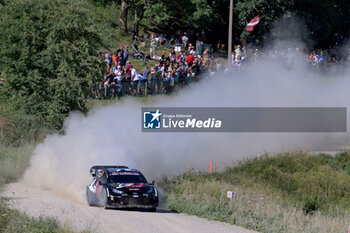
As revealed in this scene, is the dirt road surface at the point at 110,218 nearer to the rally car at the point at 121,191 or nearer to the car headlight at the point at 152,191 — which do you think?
the rally car at the point at 121,191

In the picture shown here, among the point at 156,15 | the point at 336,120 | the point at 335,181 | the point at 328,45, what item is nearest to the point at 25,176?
the point at 335,181

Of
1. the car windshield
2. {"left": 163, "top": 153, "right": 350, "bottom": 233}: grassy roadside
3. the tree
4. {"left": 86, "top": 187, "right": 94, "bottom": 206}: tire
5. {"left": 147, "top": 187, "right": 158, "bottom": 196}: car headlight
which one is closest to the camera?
{"left": 163, "top": 153, "right": 350, "bottom": 233}: grassy roadside

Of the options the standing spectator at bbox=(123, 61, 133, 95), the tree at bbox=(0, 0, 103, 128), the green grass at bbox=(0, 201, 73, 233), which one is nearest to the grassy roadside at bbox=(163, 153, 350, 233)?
the green grass at bbox=(0, 201, 73, 233)

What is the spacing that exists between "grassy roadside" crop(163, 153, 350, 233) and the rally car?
1.47 metres

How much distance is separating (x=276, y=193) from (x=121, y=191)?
8208mm

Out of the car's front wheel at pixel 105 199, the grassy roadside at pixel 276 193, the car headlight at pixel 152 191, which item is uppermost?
the car headlight at pixel 152 191

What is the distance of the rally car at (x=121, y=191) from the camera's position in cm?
2077

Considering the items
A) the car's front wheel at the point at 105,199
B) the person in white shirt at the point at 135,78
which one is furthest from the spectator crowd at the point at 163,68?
the car's front wheel at the point at 105,199

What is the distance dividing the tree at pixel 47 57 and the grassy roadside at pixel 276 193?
9.20 metres

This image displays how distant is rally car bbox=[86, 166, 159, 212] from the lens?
68.1 feet

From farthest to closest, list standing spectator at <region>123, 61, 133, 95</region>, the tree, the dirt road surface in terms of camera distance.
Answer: standing spectator at <region>123, 61, 133, 95</region>, the tree, the dirt road surface

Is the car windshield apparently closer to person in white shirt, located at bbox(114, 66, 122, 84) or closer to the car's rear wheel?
the car's rear wheel

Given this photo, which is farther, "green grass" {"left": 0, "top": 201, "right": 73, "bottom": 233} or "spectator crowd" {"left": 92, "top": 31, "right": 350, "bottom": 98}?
"spectator crowd" {"left": 92, "top": 31, "right": 350, "bottom": 98}

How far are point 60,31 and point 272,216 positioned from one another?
1772cm
